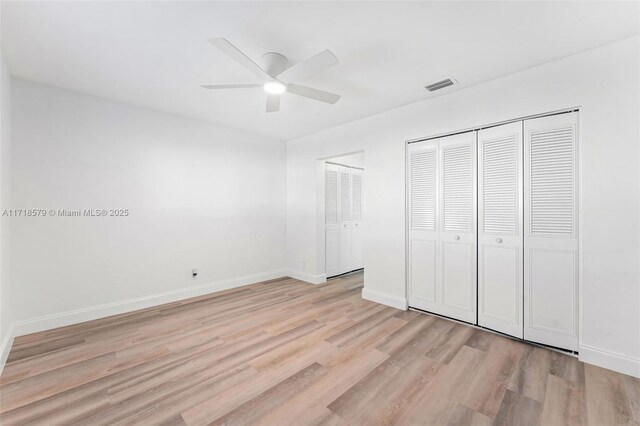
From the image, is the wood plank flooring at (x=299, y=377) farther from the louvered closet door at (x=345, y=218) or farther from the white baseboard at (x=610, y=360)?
the louvered closet door at (x=345, y=218)

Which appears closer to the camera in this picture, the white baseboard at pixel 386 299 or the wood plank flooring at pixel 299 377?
the wood plank flooring at pixel 299 377

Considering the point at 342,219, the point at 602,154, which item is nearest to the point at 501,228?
the point at 602,154

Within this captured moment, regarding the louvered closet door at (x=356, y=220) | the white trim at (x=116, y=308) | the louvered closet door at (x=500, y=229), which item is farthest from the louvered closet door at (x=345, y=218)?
the louvered closet door at (x=500, y=229)

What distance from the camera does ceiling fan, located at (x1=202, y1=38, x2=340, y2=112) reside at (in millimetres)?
1958

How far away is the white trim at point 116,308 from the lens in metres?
2.88

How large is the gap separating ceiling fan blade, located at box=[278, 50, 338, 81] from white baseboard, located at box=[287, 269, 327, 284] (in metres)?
3.43

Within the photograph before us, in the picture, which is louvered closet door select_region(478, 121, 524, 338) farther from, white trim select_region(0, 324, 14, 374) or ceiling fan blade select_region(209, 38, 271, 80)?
white trim select_region(0, 324, 14, 374)

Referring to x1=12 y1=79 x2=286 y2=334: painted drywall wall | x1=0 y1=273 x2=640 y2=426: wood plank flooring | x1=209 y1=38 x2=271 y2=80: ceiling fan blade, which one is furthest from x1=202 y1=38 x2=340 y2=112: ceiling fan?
x1=0 y1=273 x2=640 y2=426: wood plank flooring

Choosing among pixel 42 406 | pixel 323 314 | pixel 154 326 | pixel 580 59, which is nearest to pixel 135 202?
pixel 154 326

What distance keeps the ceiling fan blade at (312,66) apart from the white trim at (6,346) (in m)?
3.34

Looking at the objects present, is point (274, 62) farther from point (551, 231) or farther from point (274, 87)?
point (551, 231)

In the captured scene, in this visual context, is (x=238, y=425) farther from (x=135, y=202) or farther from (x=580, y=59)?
(x=580, y=59)

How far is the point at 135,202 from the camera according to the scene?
11.7 feet

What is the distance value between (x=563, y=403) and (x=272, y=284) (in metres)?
3.84
